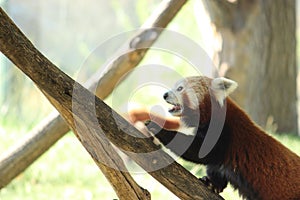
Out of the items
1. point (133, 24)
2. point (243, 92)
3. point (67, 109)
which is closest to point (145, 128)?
point (67, 109)

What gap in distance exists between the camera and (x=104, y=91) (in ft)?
10.9

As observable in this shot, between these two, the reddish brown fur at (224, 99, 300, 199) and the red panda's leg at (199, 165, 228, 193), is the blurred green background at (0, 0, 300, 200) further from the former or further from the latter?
the reddish brown fur at (224, 99, 300, 199)

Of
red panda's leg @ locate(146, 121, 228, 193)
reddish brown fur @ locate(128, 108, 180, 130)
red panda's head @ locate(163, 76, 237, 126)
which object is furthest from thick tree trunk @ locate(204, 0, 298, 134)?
red panda's leg @ locate(146, 121, 228, 193)

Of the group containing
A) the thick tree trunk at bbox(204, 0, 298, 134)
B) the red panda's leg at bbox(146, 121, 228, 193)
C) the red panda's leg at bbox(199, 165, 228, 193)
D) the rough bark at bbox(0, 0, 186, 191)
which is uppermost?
the rough bark at bbox(0, 0, 186, 191)

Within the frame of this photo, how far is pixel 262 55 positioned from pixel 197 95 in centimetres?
219

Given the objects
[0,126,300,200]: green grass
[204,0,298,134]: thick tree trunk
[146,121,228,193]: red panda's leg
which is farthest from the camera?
[204,0,298,134]: thick tree trunk

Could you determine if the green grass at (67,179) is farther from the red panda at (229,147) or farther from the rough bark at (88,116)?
the rough bark at (88,116)

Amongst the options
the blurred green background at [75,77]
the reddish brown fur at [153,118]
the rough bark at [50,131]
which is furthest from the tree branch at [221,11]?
the reddish brown fur at [153,118]

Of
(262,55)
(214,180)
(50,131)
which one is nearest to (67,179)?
(50,131)

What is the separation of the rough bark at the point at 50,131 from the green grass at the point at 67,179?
57cm

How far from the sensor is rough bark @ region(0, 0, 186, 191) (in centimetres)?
322

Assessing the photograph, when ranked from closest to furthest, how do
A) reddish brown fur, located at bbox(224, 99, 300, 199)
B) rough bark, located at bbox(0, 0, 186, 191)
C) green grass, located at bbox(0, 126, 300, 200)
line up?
1. reddish brown fur, located at bbox(224, 99, 300, 199)
2. rough bark, located at bbox(0, 0, 186, 191)
3. green grass, located at bbox(0, 126, 300, 200)

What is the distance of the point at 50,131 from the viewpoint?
10.6 feet

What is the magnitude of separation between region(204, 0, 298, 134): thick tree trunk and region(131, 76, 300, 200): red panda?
1.80m
